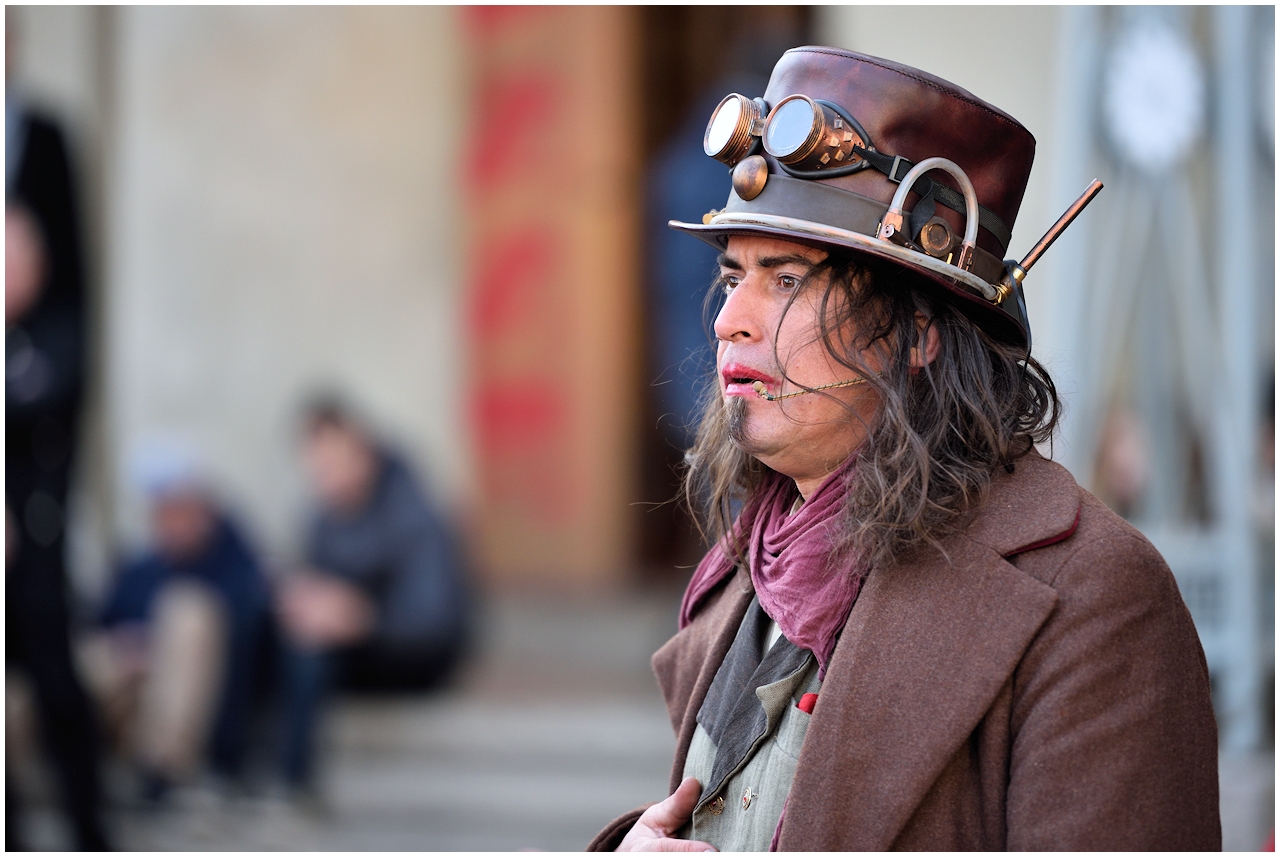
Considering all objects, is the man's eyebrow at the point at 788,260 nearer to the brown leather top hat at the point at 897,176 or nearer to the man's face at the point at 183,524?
the brown leather top hat at the point at 897,176

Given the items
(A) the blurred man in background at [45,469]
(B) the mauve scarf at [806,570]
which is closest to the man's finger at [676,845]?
(B) the mauve scarf at [806,570]

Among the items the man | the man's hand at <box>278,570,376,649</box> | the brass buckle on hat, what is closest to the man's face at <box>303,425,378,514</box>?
the man's hand at <box>278,570,376,649</box>

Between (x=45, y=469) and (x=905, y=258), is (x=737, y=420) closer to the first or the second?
(x=905, y=258)

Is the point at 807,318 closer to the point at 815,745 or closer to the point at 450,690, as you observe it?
the point at 815,745

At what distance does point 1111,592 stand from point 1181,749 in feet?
0.59

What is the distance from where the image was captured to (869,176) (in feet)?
5.16

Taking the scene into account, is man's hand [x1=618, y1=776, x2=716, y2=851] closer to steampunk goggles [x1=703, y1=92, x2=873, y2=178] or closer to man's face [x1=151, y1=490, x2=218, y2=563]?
steampunk goggles [x1=703, y1=92, x2=873, y2=178]

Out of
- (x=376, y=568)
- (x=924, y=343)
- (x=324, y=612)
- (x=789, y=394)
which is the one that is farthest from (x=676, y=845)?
(x=376, y=568)

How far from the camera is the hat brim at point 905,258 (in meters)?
1.53

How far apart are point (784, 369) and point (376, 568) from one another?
437 centimetres

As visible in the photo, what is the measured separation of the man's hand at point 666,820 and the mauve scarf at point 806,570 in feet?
0.81

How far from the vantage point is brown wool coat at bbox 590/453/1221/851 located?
139 centimetres

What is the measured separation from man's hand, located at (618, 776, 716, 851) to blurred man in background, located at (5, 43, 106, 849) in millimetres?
3225

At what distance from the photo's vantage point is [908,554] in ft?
5.08
